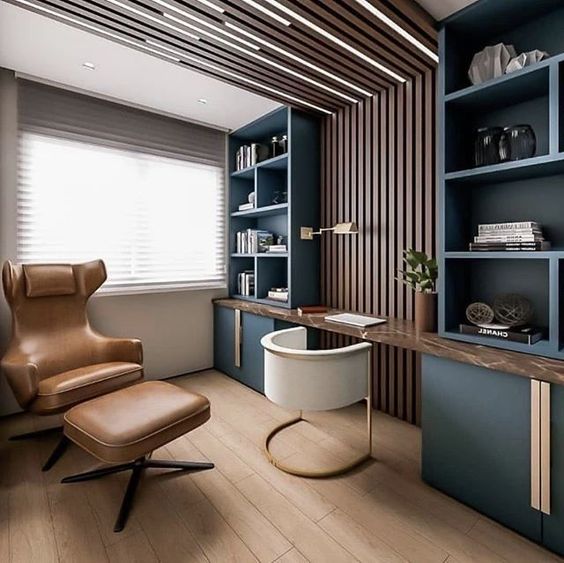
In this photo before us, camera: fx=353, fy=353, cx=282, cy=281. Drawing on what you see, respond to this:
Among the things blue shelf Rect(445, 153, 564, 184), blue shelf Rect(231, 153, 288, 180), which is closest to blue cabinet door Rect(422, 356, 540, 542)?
blue shelf Rect(445, 153, 564, 184)

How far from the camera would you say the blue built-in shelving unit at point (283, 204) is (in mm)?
3197

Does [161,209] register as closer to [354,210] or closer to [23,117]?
[23,117]

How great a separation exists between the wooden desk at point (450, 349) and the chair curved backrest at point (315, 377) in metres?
0.27

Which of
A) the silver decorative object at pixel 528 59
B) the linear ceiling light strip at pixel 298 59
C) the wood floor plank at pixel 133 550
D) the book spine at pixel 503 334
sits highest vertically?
the linear ceiling light strip at pixel 298 59

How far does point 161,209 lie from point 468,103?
2697 millimetres

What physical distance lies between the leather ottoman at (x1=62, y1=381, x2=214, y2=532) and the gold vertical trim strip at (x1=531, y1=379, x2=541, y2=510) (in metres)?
1.57

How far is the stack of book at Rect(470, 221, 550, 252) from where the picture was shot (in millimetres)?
1729

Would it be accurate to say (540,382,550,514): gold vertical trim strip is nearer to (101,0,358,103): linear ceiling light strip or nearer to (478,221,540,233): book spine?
(478,221,540,233): book spine

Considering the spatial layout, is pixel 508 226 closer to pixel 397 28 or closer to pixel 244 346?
pixel 397 28

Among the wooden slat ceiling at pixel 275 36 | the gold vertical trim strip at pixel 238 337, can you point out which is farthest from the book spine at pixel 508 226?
the gold vertical trim strip at pixel 238 337

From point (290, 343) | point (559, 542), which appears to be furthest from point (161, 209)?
point (559, 542)

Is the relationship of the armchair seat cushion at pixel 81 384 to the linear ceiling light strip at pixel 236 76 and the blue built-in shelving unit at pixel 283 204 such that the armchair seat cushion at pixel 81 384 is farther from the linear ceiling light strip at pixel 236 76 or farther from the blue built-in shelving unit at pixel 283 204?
the linear ceiling light strip at pixel 236 76

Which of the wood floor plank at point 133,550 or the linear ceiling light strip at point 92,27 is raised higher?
the linear ceiling light strip at point 92,27

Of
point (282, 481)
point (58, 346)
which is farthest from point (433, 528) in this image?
point (58, 346)
